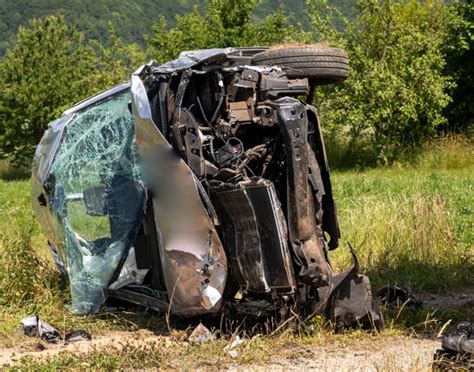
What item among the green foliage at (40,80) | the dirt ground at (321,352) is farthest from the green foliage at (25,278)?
the green foliage at (40,80)

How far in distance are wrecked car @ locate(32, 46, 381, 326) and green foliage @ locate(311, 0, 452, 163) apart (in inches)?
657

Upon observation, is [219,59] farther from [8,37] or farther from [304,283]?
[8,37]

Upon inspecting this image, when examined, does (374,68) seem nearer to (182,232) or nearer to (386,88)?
(386,88)

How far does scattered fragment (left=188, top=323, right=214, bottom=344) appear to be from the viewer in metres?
6.07

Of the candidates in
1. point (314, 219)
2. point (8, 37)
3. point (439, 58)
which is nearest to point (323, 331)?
point (314, 219)

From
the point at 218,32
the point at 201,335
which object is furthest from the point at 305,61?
the point at 218,32

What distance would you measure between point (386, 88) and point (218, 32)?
33.1 ft

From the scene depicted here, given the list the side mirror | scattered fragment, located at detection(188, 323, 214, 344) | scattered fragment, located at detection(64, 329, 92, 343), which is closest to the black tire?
the side mirror

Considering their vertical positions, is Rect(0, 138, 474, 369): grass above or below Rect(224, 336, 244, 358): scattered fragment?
below

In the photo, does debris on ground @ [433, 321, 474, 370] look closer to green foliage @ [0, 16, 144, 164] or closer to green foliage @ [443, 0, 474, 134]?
green foliage @ [443, 0, 474, 134]

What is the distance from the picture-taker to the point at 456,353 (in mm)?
4844

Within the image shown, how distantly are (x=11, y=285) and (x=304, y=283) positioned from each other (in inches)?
119

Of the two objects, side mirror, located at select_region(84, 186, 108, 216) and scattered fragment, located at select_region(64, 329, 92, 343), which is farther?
side mirror, located at select_region(84, 186, 108, 216)

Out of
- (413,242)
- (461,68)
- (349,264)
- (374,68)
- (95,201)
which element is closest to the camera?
(95,201)
